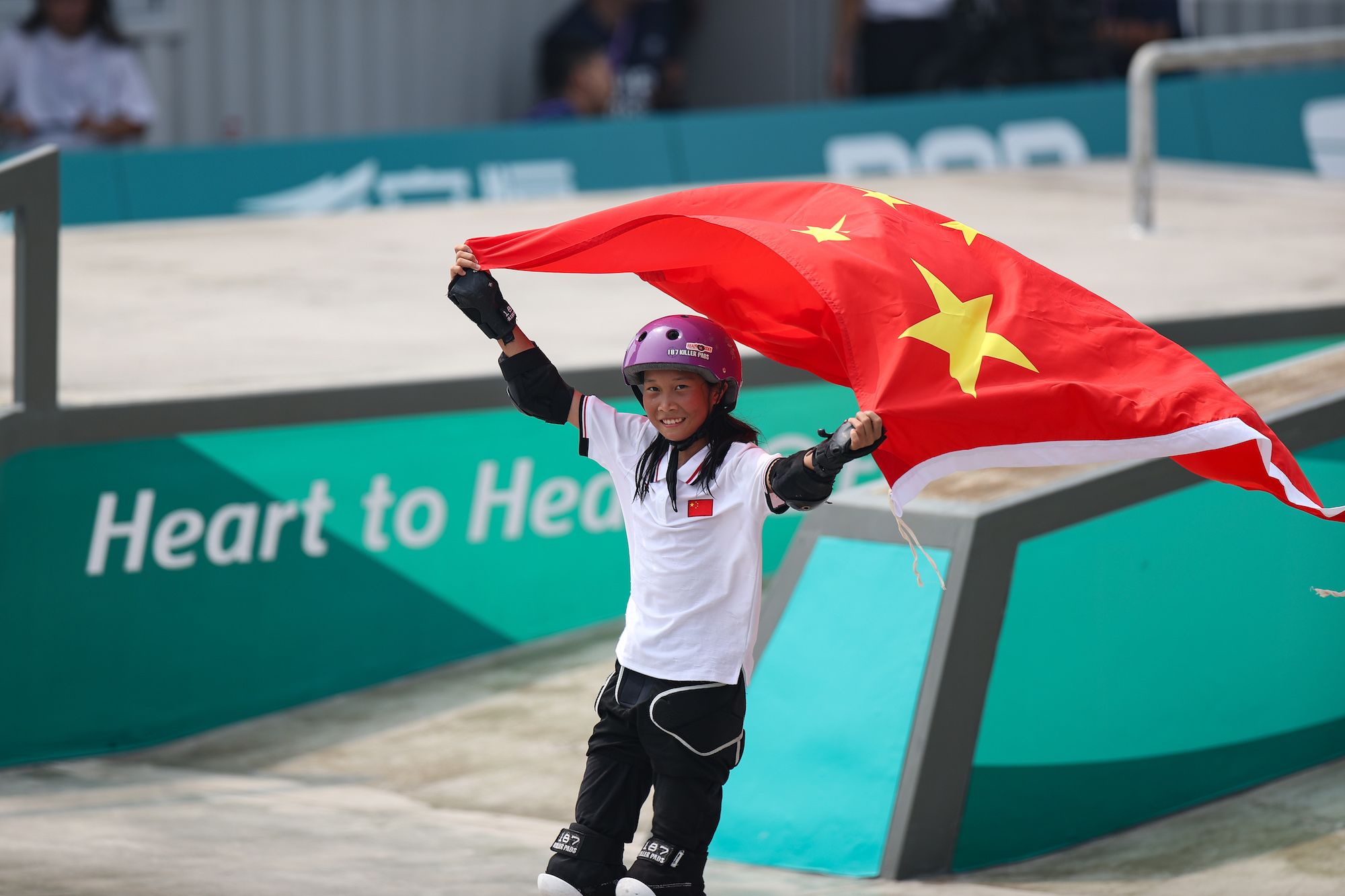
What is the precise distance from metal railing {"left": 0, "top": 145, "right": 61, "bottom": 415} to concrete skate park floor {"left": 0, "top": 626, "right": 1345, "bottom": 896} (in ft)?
4.40

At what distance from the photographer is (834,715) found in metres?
5.04

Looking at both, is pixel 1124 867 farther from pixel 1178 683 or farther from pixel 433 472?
pixel 433 472

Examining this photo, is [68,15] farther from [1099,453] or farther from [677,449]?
[1099,453]

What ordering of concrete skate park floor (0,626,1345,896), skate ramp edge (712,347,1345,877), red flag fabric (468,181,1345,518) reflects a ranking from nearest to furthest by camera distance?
red flag fabric (468,181,1345,518)
concrete skate park floor (0,626,1345,896)
skate ramp edge (712,347,1345,877)

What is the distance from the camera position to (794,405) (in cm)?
731

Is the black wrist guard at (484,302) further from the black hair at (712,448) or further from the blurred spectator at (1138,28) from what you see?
the blurred spectator at (1138,28)

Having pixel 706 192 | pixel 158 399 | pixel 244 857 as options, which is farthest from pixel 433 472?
pixel 706 192

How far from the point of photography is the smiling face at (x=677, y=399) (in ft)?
12.9

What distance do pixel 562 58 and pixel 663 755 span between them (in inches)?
426

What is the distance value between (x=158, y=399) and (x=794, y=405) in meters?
2.61

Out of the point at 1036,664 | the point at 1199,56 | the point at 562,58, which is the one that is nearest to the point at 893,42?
the point at 562,58

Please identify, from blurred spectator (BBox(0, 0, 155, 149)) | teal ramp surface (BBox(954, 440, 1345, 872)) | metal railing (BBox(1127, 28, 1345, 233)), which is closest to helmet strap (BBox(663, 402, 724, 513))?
teal ramp surface (BBox(954, 440, 1345, 872))

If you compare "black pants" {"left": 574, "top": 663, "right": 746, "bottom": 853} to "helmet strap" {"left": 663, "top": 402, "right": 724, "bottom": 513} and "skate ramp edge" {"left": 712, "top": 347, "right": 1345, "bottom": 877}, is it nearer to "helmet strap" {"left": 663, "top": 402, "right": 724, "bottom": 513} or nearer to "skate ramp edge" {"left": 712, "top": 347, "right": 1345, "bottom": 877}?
"helmet strap" {"left": 663, "top": 402, "right": 724, "bottom": 513}

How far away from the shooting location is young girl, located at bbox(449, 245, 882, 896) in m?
3.92
